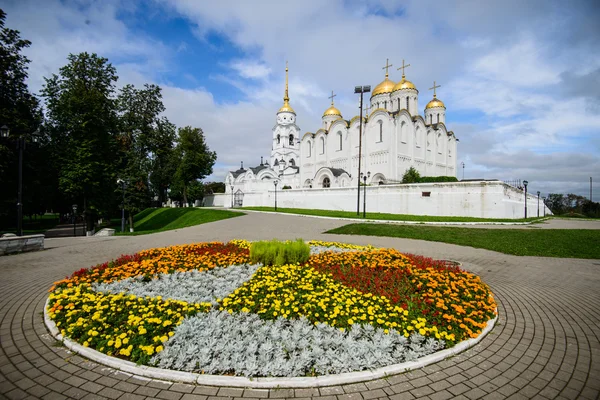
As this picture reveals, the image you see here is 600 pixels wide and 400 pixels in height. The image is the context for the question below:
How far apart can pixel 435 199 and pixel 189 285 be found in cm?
2750

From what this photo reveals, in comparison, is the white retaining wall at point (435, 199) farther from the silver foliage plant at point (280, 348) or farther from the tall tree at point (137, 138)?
the silver foliage plant at point (280, 348)

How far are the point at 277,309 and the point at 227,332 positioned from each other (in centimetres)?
91

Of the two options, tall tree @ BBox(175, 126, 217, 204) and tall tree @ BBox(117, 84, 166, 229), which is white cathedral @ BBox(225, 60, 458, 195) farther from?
tall tree @ BBox(117, 84, 166, 229)

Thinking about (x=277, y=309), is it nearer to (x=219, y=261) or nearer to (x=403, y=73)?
(x=219, y=261)

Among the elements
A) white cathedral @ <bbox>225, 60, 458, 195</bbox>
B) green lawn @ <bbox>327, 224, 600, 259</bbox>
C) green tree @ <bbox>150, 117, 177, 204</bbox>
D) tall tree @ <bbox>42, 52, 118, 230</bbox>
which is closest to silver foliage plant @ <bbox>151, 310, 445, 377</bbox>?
green lawn @ <bbox>327, 224, 600, 259</bbox>

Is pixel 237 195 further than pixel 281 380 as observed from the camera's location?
Yes

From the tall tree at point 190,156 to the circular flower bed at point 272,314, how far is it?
43639mm

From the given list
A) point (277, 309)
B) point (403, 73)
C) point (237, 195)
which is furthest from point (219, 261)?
point (403, 73)

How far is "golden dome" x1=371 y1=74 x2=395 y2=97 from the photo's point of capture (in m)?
52.2

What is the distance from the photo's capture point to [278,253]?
25.4ft

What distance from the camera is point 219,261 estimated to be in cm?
796

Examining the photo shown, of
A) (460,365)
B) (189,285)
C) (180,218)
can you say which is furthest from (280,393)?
(180,218)

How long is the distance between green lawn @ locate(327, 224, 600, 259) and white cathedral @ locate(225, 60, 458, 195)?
18894 mm

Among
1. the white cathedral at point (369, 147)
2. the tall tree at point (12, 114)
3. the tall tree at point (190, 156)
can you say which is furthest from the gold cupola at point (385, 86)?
the tall tree at point (12, 114)
